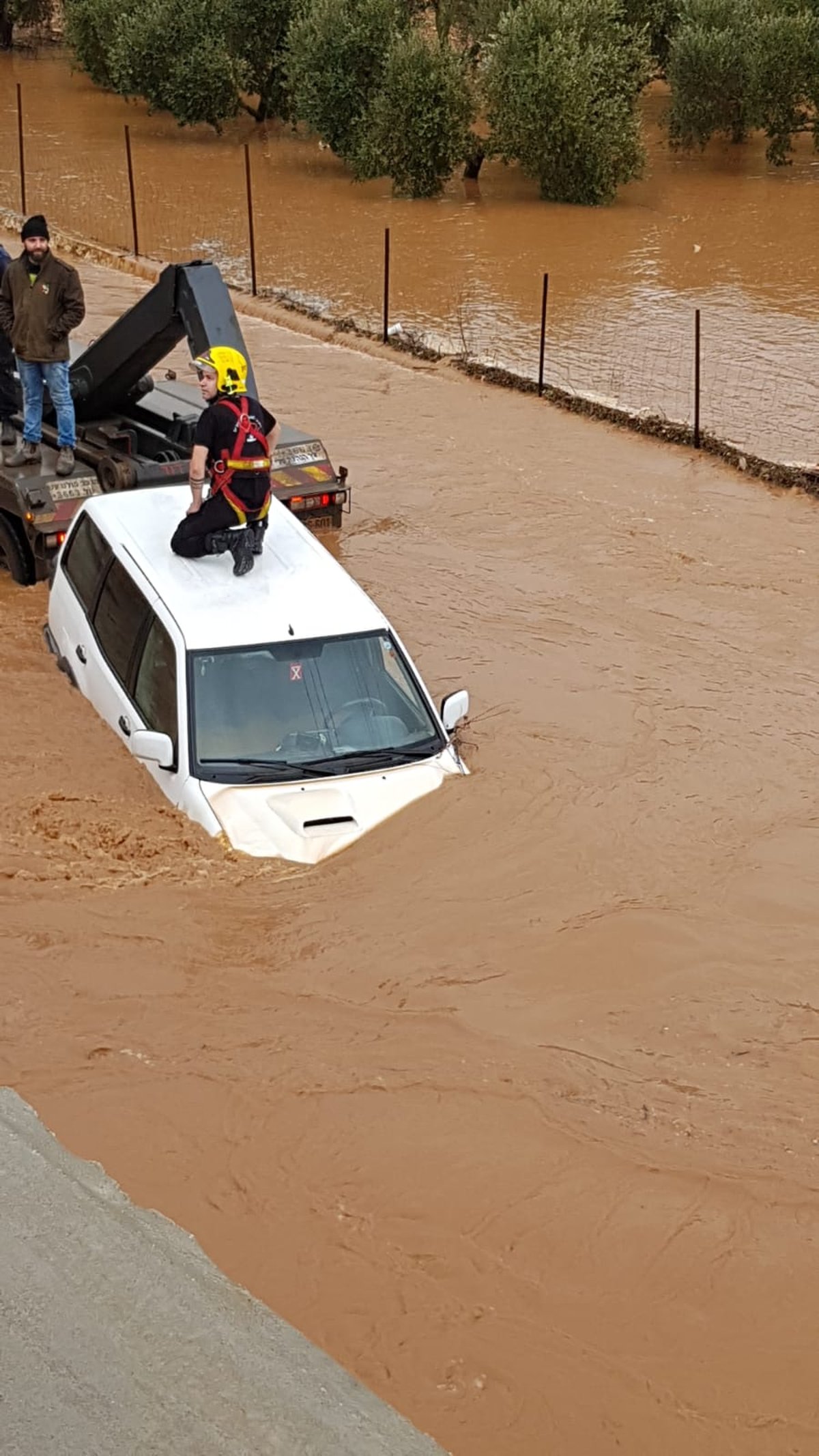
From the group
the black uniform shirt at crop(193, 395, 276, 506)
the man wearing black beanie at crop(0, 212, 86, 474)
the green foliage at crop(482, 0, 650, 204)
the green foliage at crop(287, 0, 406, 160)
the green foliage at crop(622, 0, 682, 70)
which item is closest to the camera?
the black uniform shirt at crop(193, 395, 276, 506)

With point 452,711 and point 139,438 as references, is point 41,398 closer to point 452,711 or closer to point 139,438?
point 139,438

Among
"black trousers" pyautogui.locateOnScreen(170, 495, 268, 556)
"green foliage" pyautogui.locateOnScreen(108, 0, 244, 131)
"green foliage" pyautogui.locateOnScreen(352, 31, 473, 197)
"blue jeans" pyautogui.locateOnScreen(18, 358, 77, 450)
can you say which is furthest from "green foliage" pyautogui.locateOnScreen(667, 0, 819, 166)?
"black trousers" pyautogui.locateOnScreen(170, 495, 268, 556)

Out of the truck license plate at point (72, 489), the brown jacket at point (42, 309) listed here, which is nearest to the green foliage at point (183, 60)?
the brown jacket at point (42, 309)

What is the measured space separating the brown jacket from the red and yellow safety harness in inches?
103

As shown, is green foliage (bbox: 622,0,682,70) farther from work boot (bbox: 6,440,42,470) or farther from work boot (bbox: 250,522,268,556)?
work boot (bbox: 250,522,268,556)

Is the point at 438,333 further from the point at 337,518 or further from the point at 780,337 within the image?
the point at 337,518

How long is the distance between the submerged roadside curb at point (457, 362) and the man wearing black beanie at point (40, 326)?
6.32 m

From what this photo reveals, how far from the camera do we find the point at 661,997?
6211mm

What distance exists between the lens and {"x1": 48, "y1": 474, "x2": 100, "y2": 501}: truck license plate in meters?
10.3

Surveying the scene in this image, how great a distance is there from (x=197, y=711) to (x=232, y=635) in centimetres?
43

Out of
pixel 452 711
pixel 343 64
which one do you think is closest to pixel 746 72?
pixel 343 64

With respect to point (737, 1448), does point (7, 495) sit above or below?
above

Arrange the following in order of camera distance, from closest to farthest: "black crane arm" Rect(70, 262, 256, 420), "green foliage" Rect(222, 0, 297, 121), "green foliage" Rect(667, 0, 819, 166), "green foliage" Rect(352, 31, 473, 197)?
"black crane arm" Rect(70, 262, 256, 420), "green foliage" Rect(352, 31, 473, 197), "green foliage" Rect(667, 0, 819, 166), "green foliage" Rect(222, 0, 297, 121)

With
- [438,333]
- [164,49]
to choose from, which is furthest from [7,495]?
[164,49]
